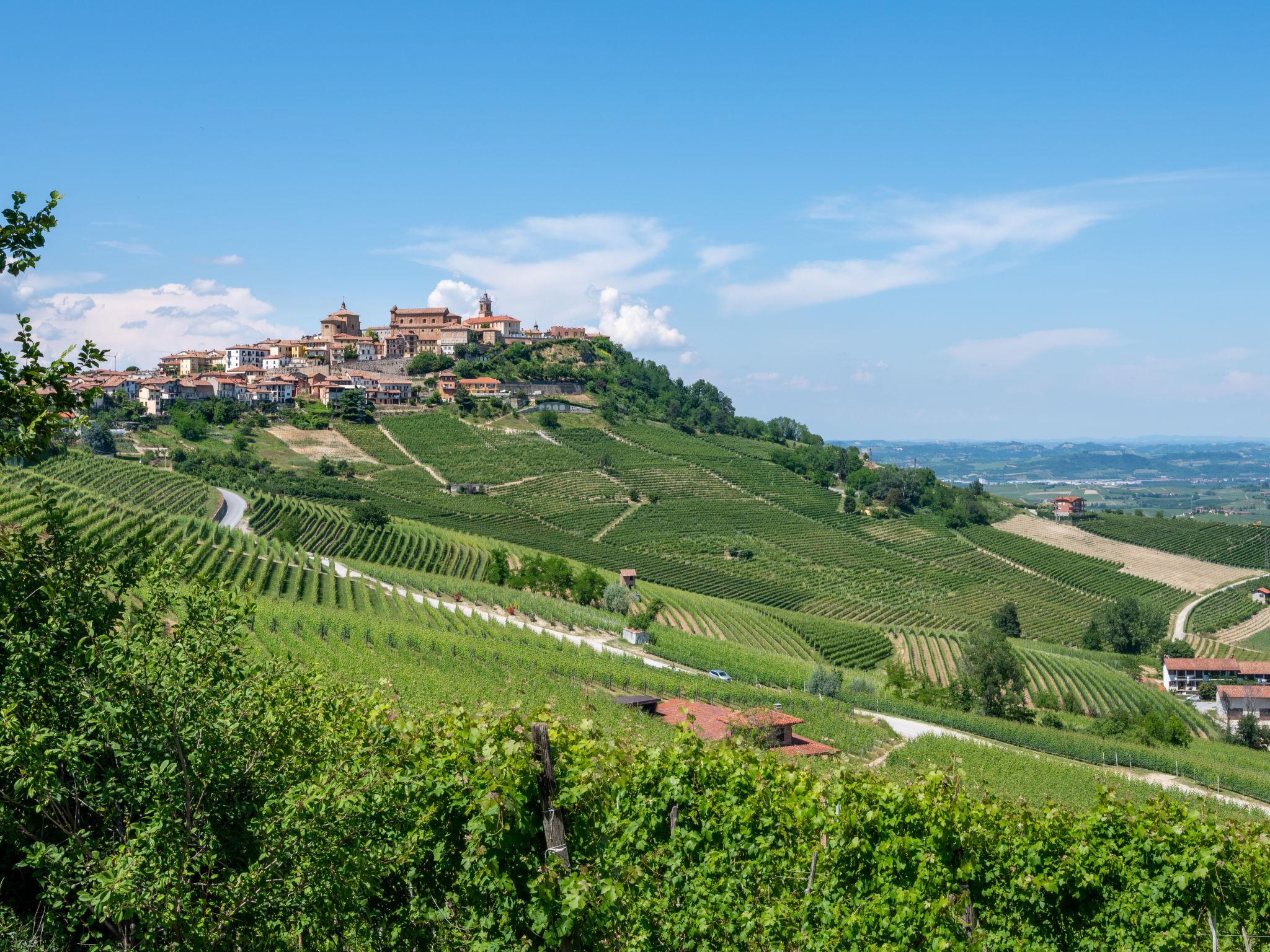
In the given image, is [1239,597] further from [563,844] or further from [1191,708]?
[563,844]

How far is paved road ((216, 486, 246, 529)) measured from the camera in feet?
170

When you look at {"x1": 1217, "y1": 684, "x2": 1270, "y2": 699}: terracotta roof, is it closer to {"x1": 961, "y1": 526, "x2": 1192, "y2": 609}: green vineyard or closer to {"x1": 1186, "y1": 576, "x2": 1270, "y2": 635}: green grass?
{"x1": 1186, "y1": 576, "x2": 1270, "y2": 635}: green grass

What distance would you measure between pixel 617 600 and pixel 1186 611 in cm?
5706

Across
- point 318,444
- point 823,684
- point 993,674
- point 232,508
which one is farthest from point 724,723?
point 318,444

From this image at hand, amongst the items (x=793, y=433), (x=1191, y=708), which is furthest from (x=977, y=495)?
(x=1191, y=708)

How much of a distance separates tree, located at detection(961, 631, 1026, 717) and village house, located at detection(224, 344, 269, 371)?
11473cm

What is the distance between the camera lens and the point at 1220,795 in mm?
27922

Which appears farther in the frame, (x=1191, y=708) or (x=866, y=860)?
(x=1191, y=708)

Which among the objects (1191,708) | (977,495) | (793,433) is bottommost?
(1191,708)

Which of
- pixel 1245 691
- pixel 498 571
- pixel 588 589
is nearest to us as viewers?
pixel 1245 691

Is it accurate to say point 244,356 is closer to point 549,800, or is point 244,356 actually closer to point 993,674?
point 993,674

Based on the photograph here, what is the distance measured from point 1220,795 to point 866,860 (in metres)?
27.3

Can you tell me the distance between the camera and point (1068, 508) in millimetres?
117438

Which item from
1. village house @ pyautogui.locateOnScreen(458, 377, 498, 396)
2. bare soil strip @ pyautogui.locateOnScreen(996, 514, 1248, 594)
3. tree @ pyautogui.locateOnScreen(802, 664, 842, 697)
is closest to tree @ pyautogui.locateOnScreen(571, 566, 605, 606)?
tree @ pyautogui.locateOnScreen(802, 664, 842, 697)
